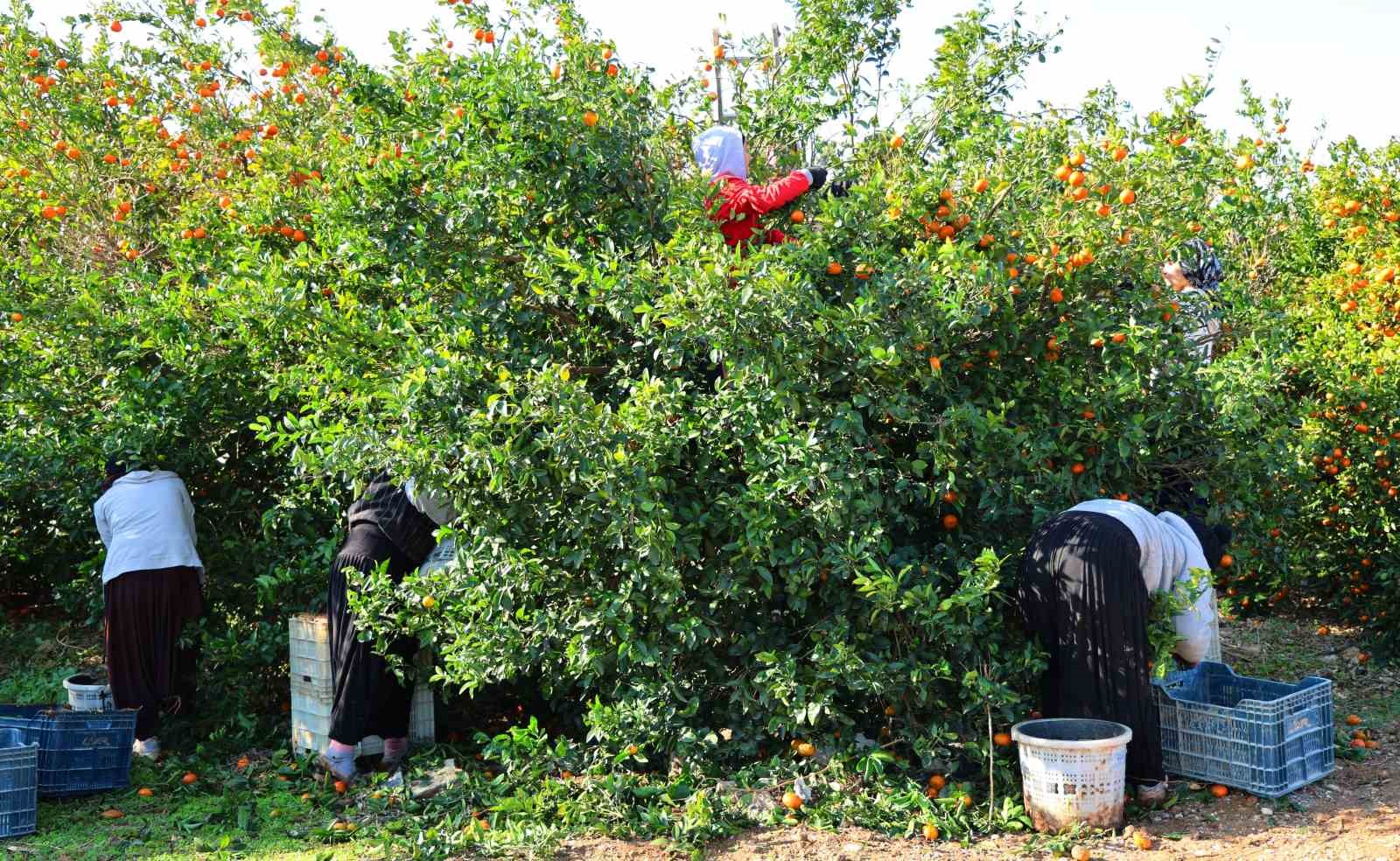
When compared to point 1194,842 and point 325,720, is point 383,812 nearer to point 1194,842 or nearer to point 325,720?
point 325,720

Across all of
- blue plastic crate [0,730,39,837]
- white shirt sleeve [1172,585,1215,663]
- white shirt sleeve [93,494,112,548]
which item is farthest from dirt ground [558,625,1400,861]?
white shirt sleeve [93,494,112,548]

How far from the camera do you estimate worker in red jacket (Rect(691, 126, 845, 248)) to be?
487cm

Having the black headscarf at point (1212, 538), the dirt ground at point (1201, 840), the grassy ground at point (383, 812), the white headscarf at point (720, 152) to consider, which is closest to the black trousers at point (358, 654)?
the grassy ground at point (383, 812)

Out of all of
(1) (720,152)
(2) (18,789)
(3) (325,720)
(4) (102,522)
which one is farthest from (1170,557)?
(4) (102,522)

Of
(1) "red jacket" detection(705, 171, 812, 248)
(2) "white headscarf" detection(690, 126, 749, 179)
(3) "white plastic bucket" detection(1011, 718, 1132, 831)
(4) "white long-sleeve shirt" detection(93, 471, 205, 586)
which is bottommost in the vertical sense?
(3) "white plastic bucket" detection(1011, 718, 1132, 831)

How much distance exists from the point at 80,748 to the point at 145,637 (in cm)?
84

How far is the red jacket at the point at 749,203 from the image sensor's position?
486cm

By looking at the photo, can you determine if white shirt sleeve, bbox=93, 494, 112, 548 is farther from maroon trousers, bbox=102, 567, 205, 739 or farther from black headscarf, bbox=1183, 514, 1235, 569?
black headscarf, bbox=1183, 514, 1235, 569

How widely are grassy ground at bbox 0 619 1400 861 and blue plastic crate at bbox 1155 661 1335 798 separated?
107cm

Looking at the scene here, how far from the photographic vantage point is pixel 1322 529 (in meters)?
7.00

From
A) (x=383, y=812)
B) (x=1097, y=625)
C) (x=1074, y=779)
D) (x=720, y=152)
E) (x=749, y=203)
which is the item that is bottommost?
(x=383, y=812)

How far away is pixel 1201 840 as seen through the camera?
4027 mm

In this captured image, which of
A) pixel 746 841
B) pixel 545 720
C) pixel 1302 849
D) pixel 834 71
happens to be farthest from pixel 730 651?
pixel 834 71

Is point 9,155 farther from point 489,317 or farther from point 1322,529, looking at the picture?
point 1322,529
